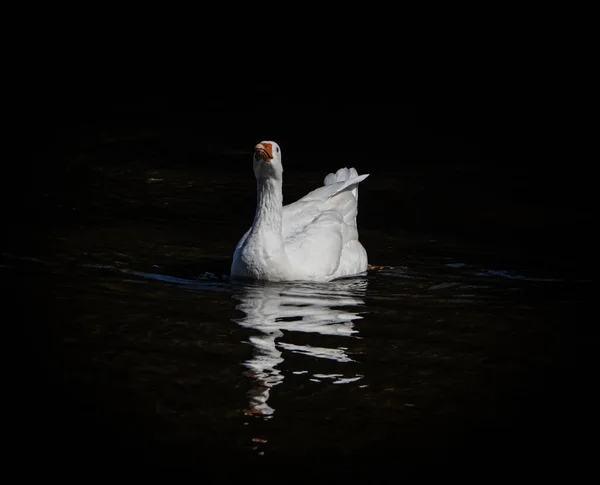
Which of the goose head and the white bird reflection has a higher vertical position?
the goose head

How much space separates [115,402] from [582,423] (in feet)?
9.25

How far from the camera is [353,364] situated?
7.54 meters

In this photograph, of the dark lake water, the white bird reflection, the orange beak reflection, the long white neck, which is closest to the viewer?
the dark lake water

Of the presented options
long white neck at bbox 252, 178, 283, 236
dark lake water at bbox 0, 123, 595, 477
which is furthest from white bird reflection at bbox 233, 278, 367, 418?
long white neck at bbox 252, 178, 283, 236

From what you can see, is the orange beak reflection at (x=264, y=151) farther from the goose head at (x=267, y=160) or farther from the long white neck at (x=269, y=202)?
the long white neck at (x=269, y=202)

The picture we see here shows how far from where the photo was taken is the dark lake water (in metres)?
6.23

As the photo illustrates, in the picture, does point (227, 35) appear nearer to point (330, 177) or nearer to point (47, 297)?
point (330, 177)

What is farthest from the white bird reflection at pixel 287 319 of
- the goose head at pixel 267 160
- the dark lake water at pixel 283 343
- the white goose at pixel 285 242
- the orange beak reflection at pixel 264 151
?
the orange beak reflection at pixel 264 151

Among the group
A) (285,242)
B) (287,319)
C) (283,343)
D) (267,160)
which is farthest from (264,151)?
(283,343)

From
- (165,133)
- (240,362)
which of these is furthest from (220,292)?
(165,133)

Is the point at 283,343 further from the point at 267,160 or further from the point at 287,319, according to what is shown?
the point at 267,160

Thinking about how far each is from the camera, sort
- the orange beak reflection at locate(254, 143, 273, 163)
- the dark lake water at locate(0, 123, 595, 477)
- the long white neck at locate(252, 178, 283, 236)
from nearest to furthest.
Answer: the dark lake water at locate(0, 123, 595, 477) < the orange beak reflection at locate(254, 143, 273, 163) < the long white neck at locate(252, 178, 283, 236)

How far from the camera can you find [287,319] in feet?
28.3

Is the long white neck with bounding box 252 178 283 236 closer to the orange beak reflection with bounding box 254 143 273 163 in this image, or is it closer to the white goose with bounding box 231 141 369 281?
the white goose with bounding box 231 141 369 281
